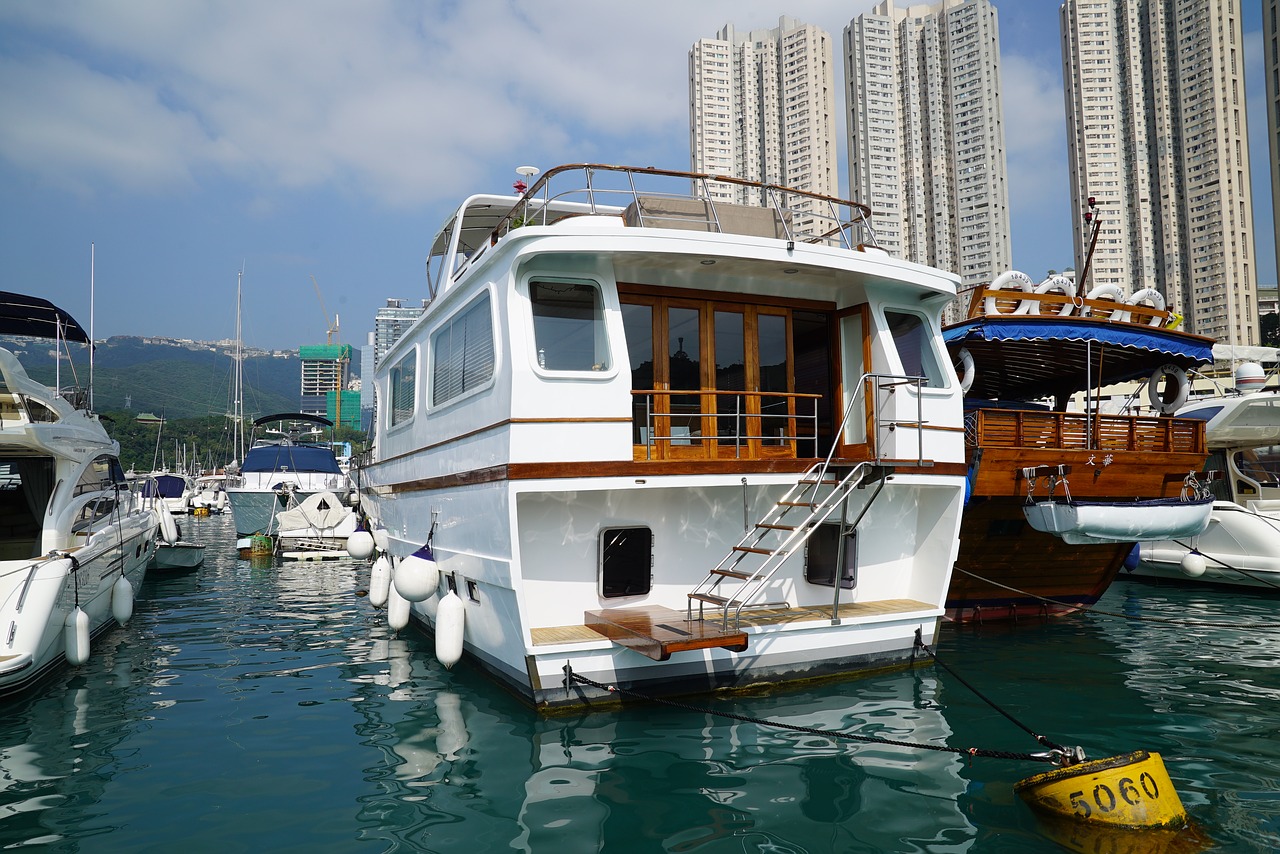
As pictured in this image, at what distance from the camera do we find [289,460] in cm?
2739

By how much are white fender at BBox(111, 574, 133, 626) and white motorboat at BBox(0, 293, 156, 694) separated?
0.05 ft

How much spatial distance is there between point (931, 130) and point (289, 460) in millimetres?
47387

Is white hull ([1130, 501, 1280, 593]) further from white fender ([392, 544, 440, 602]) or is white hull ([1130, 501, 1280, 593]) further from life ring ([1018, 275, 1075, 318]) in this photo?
white fender ([392, 544, 440, 602])

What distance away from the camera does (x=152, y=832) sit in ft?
16.6

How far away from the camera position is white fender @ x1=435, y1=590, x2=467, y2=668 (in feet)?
25.6

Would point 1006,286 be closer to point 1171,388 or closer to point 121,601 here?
point 1171,388

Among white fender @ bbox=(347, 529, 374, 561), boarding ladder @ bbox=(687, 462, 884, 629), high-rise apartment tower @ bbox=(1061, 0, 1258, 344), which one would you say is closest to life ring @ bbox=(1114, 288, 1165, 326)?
boarding ladder @ bbox=(687, 462, 884, 629)

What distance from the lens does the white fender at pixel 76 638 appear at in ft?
29.1

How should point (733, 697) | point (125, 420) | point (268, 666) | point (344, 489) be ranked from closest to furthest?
point (733, 697) < point (268, 666) < point (344, 489) < point (125, 420)

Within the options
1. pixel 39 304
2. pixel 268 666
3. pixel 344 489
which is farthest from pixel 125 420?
pixel 268 666

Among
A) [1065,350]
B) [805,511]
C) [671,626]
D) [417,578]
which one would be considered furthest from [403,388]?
[1065,350]

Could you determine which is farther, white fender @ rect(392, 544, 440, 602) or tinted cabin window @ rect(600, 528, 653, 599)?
white fender @ rect(392, 544, 440, 602)

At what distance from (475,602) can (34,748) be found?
373 cm

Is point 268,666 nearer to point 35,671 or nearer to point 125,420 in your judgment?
point 35,671
